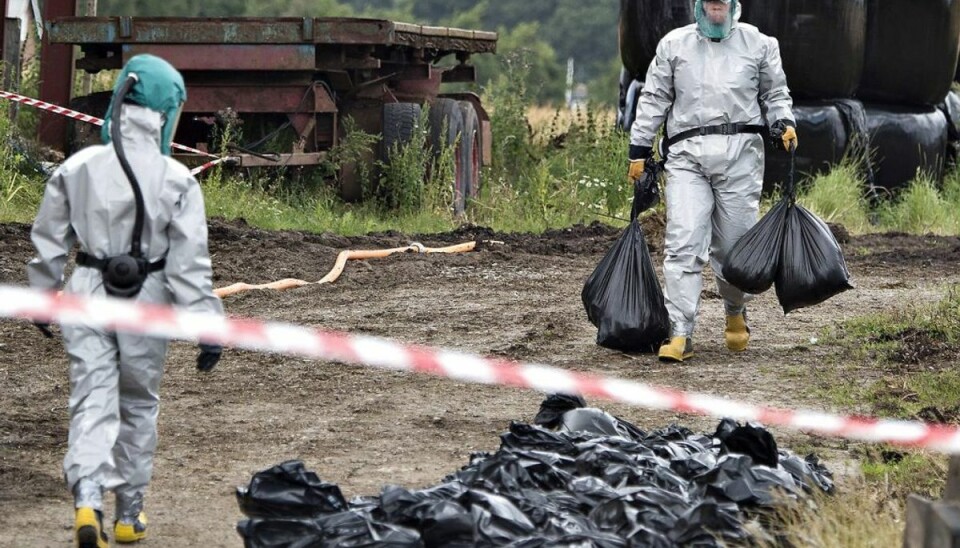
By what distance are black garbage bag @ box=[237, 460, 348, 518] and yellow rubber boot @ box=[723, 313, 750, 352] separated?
13.9 ft

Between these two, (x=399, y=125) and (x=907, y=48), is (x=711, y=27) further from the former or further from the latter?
(x=907, y=48)

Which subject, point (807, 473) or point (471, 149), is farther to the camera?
point (471, 149)

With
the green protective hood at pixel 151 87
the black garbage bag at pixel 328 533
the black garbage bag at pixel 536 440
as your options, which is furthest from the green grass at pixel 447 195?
the black garbage bag at pixel 328 533

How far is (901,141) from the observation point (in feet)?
51.3

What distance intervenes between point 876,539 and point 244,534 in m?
1.67

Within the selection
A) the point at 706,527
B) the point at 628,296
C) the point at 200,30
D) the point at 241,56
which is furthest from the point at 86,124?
the point at 706,527

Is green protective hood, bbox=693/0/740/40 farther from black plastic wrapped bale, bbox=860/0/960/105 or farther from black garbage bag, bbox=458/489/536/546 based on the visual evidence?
black plastic wrapped bale, bbox=860/0/960/105

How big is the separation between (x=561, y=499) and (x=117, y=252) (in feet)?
4.80

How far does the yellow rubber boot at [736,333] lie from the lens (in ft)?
27.7

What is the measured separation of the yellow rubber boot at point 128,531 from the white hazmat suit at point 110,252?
12 centimetres

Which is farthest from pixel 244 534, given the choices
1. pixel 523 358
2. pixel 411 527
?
pixel 523 358

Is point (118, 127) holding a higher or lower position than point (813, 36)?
lower

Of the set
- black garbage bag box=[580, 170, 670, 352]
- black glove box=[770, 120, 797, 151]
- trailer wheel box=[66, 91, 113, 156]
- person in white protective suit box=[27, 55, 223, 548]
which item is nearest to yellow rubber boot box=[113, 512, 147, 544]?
person in white protective suit box=[27, 55, 223, 548]

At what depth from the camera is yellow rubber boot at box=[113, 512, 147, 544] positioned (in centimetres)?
480
